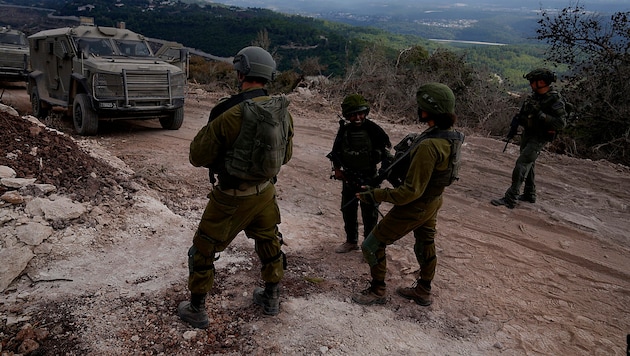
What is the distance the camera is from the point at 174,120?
28.2ft

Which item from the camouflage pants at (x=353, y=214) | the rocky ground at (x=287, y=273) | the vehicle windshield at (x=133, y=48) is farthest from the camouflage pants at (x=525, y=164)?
the vehicle windshield at (x=133, y=48)

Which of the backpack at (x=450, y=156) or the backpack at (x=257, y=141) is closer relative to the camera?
the backpack at (x=257, y=141)

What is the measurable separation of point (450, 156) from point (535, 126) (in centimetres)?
320

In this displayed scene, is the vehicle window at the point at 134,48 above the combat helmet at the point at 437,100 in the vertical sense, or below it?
below

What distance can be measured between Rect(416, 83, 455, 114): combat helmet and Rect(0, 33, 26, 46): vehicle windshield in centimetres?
1428

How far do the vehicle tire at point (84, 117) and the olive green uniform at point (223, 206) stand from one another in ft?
18.8

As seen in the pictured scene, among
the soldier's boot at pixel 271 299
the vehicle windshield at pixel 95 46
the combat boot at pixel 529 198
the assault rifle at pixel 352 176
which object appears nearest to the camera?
the soldier's boot at pixel 271 299

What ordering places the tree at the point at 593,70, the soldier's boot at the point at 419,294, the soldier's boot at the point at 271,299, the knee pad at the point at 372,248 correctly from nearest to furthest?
the soldier's boot at the point at 271,299 → the knee pad at the point at 372,248 → the soldier's boot at the point at 419,294 → the tree at the point at 593,70

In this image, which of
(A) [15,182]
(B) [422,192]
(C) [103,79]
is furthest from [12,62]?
(B) [422,192]

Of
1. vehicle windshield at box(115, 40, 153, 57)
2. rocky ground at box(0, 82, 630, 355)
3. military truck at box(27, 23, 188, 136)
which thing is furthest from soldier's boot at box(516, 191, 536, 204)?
vehicle windshield at box(115, 40, 153, 57)

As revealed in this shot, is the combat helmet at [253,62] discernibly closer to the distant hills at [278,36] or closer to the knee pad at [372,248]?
the knee pad at [372,248]

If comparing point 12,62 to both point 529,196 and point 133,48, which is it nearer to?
point 133,48

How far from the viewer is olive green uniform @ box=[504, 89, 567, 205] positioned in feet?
17.3

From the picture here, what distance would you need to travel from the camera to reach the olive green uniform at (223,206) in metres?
2.58
